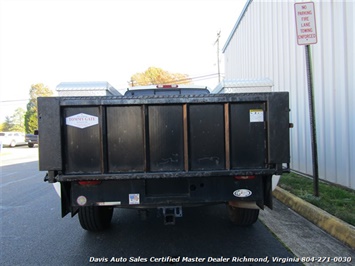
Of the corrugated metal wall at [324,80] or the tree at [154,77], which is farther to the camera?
the tree at [154,77]

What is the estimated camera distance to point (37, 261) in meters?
3.45

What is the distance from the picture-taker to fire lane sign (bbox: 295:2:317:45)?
198 inches

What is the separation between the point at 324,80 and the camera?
20.5 feet

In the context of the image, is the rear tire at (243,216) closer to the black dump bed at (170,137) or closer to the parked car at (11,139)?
the black dump bed at (170,137)

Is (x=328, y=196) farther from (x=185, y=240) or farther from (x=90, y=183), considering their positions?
(x=90, y=183)

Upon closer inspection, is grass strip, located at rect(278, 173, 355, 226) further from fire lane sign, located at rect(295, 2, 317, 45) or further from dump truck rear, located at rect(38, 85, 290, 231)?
fire lane sign, located at rect(295, 2, 317, 45)

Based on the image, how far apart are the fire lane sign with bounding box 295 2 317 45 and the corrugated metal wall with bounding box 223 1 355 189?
0.94 m

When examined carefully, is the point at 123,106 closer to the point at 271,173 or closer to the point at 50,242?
the point at 271,173

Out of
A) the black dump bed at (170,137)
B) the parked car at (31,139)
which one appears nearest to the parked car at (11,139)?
the parked car at (31,139)

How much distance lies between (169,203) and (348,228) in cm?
238

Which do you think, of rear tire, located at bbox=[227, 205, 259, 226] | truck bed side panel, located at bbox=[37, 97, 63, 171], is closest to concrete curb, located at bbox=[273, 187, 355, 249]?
rear tire, located at bbox=[227, 205, 259, 226]

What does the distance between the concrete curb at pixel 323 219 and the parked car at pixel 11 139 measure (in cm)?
3317

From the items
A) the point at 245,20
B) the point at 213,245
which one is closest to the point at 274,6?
the point at 245,20

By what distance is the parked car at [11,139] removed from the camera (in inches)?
1245
